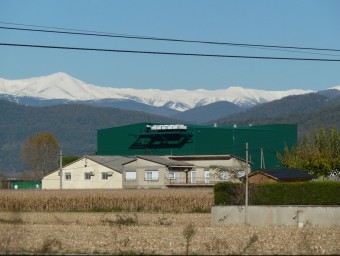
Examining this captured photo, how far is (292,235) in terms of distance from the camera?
109 ft

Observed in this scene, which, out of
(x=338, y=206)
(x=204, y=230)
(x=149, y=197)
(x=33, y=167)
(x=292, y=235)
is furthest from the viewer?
(x=33, y=167)

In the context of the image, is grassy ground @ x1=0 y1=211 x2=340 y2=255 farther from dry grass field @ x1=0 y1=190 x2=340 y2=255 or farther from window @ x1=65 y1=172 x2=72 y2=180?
window @ x1=65 y1=172 x2=72 y2=180

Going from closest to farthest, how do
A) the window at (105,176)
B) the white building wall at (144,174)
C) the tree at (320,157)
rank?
the tree at (320,157), the white building wall at (144,174), the window at (105,176)

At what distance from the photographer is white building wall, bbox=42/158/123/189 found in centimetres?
9781

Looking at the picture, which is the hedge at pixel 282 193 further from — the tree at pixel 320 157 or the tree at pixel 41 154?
the tree at pixel 41 154

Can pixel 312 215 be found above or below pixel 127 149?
below

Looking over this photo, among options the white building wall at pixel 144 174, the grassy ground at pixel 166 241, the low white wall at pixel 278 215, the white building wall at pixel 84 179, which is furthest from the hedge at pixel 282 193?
the white building wall at pixel 84 179

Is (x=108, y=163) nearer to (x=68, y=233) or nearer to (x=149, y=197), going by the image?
(x=149, y=197)

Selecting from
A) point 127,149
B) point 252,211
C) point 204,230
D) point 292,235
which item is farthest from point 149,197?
point 127,149

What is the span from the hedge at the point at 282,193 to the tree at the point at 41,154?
439ft

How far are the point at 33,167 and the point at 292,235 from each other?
15791 centimetres

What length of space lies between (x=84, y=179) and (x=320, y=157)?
1209 inches

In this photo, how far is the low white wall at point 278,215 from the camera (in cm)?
4316

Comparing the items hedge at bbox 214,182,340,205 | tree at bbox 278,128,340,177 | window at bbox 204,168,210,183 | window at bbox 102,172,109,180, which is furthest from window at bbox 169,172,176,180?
hedge at bbox 214,182,340,205
